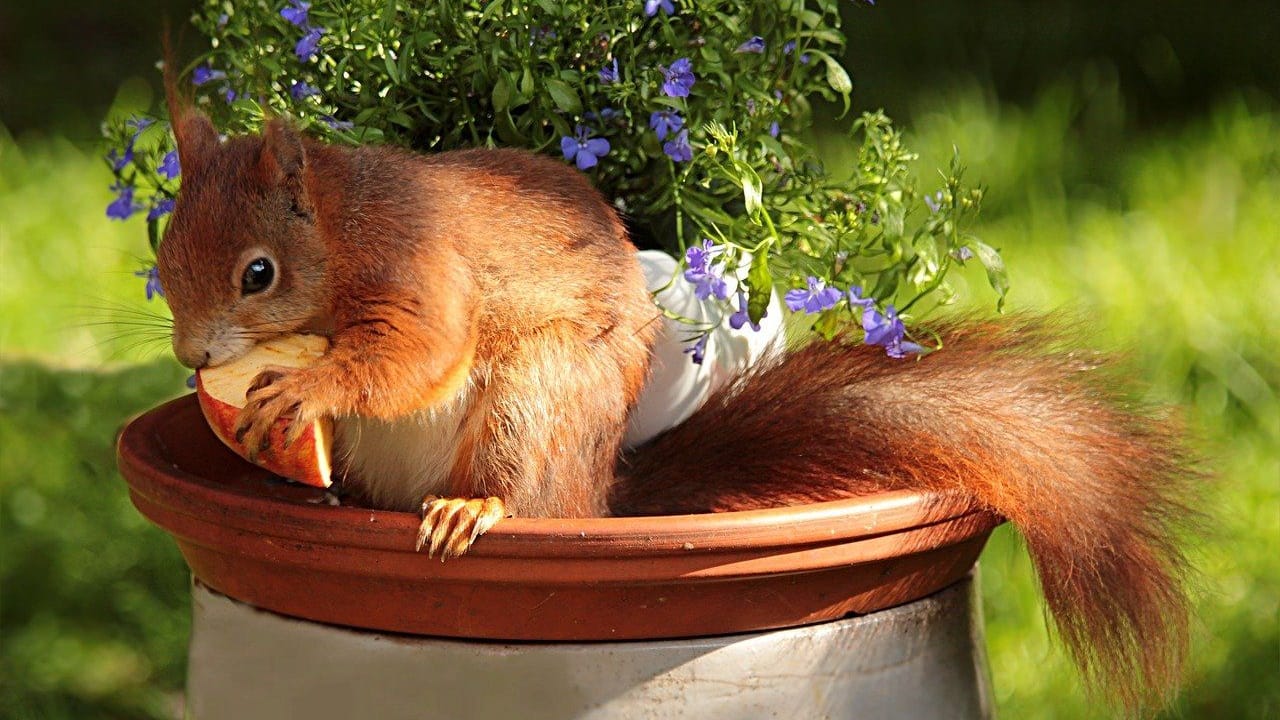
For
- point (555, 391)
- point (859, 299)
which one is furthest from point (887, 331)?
point (555, 391)

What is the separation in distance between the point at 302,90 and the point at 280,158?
1.12 feet

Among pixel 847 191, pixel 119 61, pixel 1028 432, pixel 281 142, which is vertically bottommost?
pixel 119 61

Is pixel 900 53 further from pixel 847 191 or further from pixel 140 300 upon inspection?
pixel 847 191

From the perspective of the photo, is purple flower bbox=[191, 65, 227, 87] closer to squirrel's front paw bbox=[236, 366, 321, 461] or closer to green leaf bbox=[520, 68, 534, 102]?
green leaf bbox=[520, 68, 534, 102]

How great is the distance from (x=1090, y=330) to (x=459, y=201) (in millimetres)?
557

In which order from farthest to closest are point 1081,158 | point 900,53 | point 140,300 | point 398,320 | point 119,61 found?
point 119,61, point 900,53, point 1081,158, point 140,300, point 398,320

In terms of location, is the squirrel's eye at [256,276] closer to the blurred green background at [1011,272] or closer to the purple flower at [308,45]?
the blurred green background at [1011,272]

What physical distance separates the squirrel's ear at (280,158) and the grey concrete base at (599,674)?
0.33 metres

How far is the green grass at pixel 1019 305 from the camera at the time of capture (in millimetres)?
1891

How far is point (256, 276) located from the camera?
109cm

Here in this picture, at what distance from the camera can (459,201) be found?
3.86ft

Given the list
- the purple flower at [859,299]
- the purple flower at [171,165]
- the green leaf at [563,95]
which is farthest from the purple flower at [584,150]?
the purple flower at [171,165]

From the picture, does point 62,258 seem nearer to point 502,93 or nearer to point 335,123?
point 335,123

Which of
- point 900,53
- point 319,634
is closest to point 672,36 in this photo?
point 319,634
